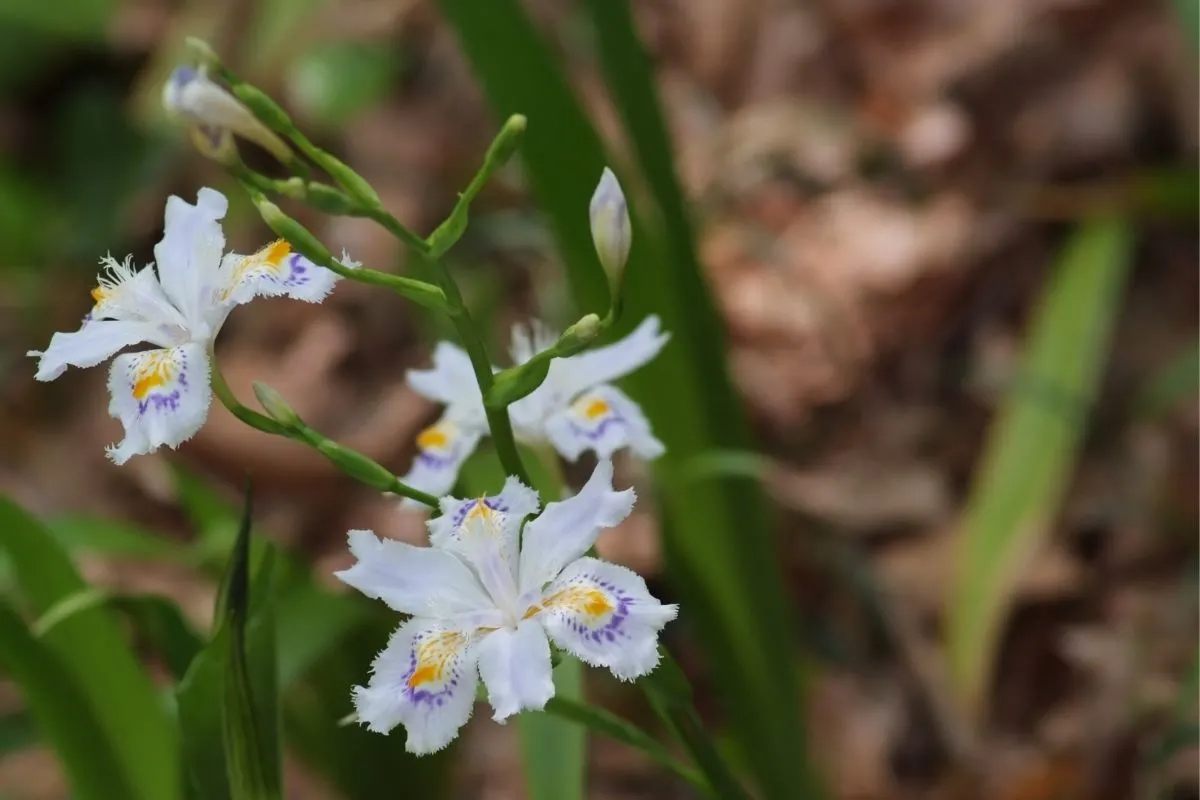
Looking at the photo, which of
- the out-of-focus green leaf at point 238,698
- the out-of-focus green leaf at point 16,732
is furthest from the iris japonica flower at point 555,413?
the out-of-focus green leaf at point 16,732

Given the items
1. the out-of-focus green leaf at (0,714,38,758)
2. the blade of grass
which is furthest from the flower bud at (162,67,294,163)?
the out-of-focus green leaf at (0,714,38,758)

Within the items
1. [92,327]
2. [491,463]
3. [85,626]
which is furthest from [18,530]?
[491,463]

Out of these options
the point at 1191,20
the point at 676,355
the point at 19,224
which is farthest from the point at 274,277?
the point at 19,224

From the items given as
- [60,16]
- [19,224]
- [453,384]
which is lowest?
[453,384]

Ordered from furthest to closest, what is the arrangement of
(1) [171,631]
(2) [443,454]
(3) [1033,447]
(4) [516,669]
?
(3) [1033,447]
(1) [171,631]
(2) [443,454]
(4) [516,669]

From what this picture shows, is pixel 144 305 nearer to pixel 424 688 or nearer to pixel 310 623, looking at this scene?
pixel 424 688

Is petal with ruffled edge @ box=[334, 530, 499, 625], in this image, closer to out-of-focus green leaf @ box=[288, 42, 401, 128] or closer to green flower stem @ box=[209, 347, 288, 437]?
green flower stem @ box=[209, 347, 288, 437]

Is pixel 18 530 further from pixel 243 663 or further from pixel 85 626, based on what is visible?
pixel 243 663

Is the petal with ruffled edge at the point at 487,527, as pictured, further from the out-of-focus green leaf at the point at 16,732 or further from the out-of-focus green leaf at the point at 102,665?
the out-of-focus green leaf at the point at 16,732
